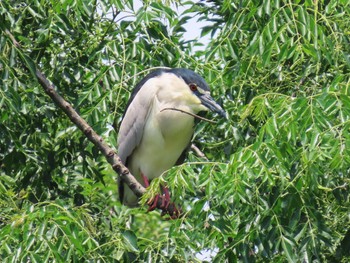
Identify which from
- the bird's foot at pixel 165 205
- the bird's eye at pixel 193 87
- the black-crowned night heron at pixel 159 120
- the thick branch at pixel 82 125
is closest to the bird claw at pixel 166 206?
the bird's foot at pixel 165 205

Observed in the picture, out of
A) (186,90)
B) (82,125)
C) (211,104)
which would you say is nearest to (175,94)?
(186,90)

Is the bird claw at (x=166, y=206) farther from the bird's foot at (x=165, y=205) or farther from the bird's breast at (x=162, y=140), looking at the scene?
the bird's breast at (x=162, y=140)

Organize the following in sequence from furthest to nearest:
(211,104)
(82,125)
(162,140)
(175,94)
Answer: (162,140) → (175,94) → (211,104) → (82,125)

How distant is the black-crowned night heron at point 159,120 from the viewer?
21.2ft

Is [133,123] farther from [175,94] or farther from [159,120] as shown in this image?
[175,94]

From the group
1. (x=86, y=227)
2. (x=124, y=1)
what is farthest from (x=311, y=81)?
(x=86, y=227)

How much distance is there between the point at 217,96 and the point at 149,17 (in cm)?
89

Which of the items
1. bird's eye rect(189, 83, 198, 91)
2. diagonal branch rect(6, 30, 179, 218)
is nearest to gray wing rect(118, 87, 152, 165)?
bird's eye rect(189, 83, 198, 91)

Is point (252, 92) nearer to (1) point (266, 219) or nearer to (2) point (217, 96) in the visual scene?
(2) point (217, 96)

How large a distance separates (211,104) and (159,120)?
59 centimetres

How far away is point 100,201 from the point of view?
6836 millimetres

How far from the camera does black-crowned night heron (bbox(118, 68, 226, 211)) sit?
6457 millimetres

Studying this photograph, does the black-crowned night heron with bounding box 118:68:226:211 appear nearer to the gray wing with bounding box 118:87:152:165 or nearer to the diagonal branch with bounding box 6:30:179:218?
the gray wing with bounding box 118:87:152:165

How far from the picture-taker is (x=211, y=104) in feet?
20.3
